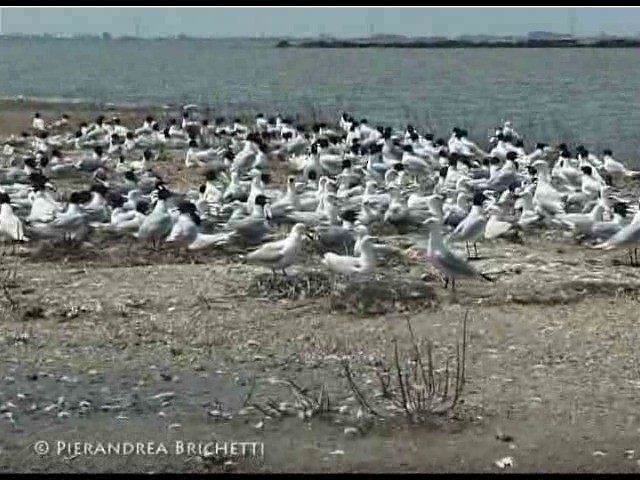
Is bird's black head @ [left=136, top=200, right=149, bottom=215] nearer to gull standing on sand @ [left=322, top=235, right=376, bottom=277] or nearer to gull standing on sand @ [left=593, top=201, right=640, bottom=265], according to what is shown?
gull standing on sand @ [left=322, top=235, right=376, bottom=277]

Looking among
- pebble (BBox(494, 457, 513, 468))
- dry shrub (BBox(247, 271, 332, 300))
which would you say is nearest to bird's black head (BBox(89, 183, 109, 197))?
dry shrub (BBox(247, 271, 332, 300))

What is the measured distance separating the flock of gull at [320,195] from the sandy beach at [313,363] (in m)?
0.36

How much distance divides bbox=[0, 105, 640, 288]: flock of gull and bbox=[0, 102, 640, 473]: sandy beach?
361 millimetres

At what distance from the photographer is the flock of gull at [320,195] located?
485 inches

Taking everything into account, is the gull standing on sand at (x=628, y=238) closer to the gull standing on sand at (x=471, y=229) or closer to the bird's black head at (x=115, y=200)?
the gull standing on sand at (x=471, y=229)

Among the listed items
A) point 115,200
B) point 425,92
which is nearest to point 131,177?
point 115,200

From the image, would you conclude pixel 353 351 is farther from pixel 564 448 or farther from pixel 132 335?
pixel 564 448

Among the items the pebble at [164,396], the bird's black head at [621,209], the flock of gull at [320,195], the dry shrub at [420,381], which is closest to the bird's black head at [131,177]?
the flock of gull at [320,195]

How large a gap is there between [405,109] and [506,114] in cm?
353

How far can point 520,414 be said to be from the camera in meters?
7.29

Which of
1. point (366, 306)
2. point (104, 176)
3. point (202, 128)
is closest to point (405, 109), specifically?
point (202, 128)

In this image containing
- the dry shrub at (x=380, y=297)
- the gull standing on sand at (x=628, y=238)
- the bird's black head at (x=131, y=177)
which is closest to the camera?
the dry shrub at (x=380, y=297)

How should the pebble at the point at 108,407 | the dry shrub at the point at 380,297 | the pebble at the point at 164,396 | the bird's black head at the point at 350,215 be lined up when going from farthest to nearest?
1. the bird's black head at the point at 350,215
2. the dry shrub at the point at 380,297
3. the pebble at the point at 164,396
4. the pebble at the point at 108,407

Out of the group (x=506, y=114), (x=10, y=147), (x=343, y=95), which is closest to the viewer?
(x=10, y=147)
